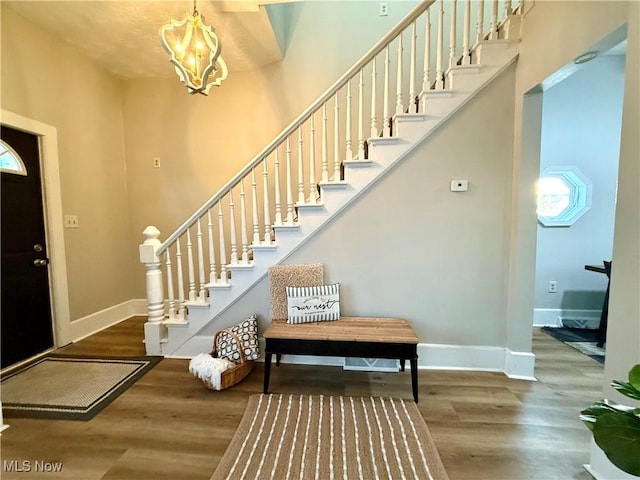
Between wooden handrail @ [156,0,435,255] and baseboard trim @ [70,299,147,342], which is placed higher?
wooden handrail @ [156,0,435,255]

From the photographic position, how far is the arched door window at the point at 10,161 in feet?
7.73

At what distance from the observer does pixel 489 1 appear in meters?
2.94

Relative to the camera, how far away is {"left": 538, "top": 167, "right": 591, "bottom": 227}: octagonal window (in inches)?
126

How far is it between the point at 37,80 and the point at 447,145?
12.1 feet

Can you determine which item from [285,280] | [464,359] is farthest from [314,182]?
[464,359]

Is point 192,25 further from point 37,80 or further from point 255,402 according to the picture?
point 255,402

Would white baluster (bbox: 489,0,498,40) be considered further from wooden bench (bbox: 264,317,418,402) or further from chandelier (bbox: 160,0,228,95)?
wooden bench (bbox: 264,317,418,402)

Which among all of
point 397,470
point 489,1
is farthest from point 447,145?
point 397,470

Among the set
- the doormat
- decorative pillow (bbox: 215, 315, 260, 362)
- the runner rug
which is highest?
decorative pillow (bbox: 215, 315, 260, 362)

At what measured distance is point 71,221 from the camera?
117 inches

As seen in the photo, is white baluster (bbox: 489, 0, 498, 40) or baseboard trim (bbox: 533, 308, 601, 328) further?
baseboard trim (bbox: 533, 308, 601, 328)
